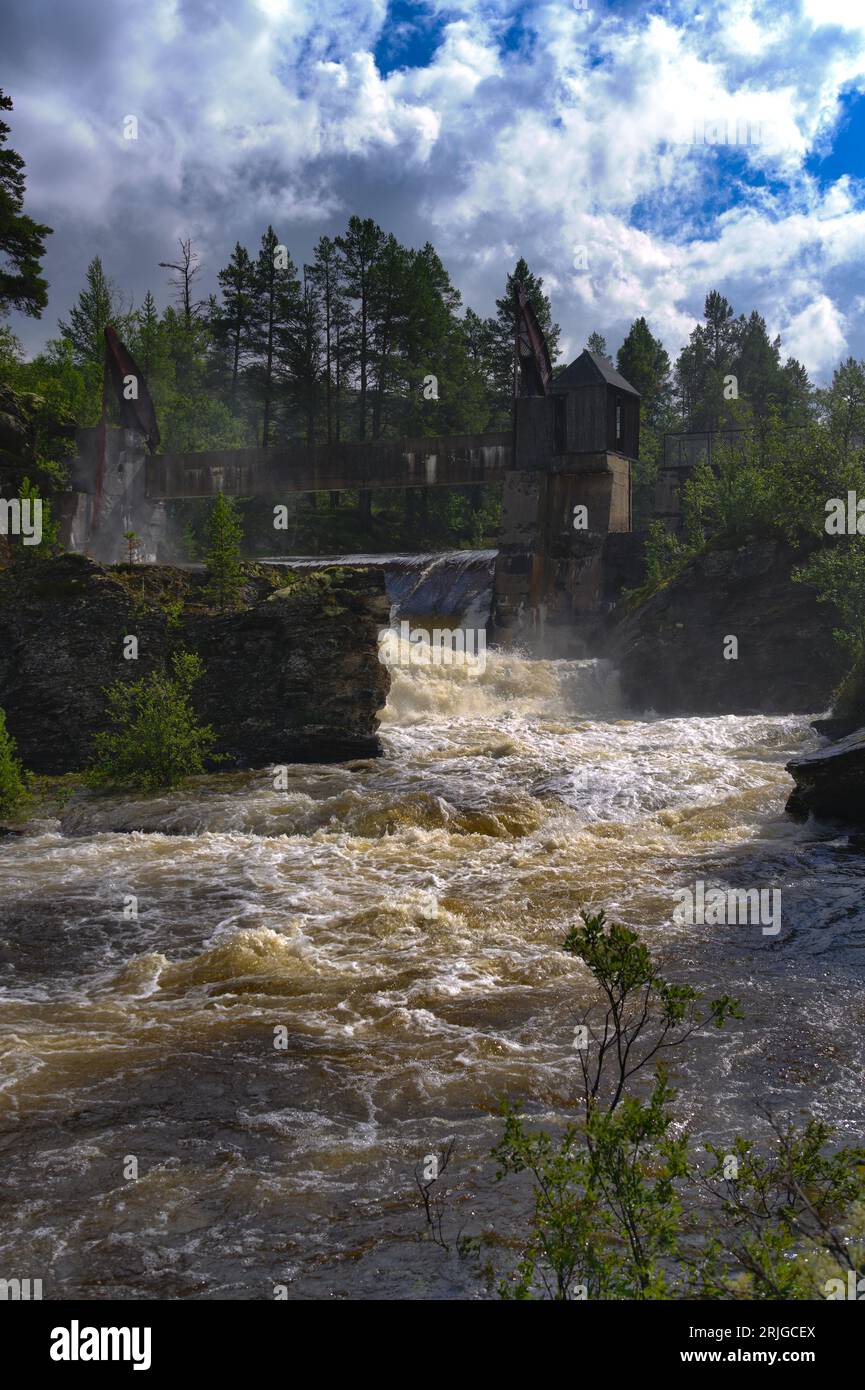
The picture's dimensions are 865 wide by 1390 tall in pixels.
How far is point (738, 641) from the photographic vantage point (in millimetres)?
25219

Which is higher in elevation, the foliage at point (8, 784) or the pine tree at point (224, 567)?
the pine tree at point (224, 567)

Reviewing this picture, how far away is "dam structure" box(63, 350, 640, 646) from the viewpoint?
101ft

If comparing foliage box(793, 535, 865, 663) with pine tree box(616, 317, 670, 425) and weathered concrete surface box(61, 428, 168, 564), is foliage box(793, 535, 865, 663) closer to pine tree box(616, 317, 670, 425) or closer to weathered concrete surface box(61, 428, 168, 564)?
weathered concrete surface box(61, 428, 168, 564)

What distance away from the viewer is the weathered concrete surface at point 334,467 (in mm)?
32188

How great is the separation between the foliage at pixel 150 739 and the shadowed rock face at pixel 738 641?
43.1 feet

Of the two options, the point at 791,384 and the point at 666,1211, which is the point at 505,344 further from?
the point at 666,1211

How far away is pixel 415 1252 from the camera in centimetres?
495

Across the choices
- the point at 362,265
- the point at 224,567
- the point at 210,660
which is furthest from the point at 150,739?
the point at 362,265

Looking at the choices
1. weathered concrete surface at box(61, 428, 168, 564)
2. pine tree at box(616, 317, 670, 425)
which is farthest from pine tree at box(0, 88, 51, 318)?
pine tree at box(616, 317, 670, 425)

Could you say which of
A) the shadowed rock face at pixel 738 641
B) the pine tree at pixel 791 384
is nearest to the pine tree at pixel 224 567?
the shadowed rock face at pixel 738 641

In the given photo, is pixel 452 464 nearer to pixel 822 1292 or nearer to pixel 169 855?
pixel 169 855

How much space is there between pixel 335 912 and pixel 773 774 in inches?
365

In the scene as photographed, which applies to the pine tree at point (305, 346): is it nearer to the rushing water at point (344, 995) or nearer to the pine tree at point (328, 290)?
the pine tree at point (328, 290)

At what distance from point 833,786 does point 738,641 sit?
11491mm
